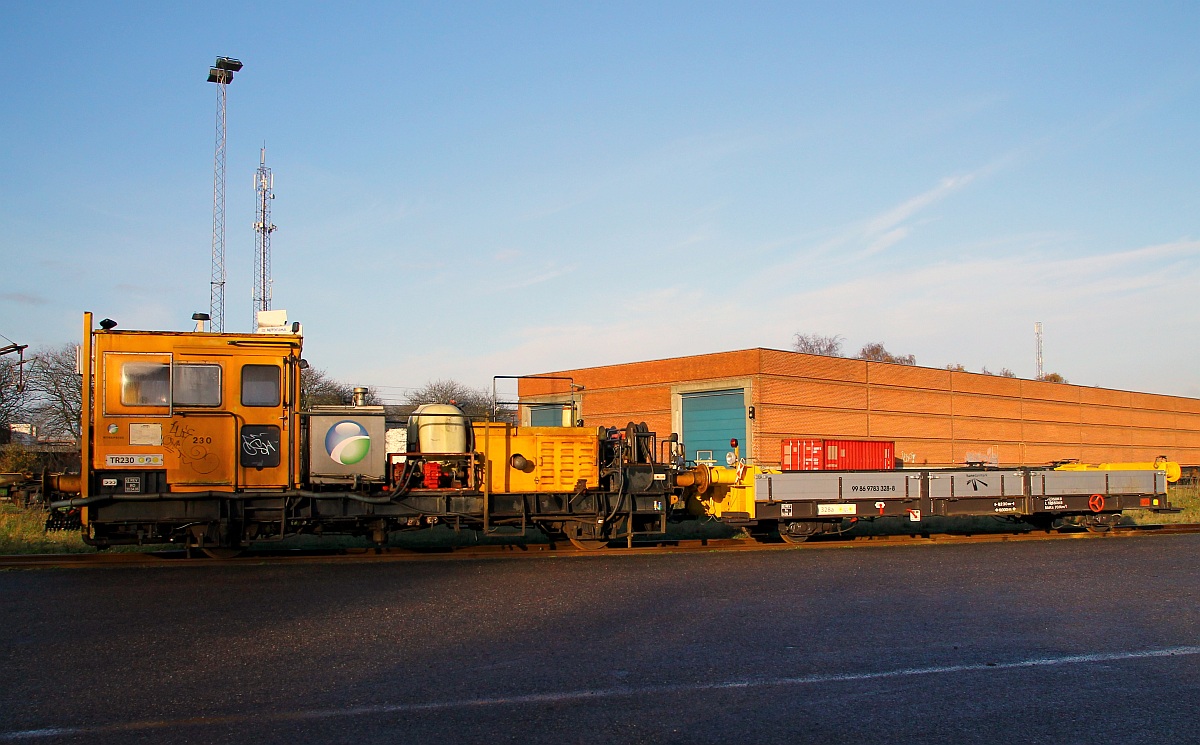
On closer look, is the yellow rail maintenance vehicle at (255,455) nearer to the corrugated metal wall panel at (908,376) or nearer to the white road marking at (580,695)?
the white road marking at (580,695)

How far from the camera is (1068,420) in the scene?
6384 centimetres

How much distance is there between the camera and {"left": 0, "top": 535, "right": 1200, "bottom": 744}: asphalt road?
237 inches

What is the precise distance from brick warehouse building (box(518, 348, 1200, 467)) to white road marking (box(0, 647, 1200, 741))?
30.7 meters

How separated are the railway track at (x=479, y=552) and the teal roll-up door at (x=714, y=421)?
27.7 metres

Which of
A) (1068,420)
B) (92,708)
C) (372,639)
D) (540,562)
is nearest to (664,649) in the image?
(372,639)

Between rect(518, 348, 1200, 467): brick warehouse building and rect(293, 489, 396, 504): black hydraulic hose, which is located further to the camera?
rect(518, 348, 1200, 467): brick warehouse building

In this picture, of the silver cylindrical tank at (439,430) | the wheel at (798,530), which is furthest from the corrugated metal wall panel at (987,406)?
the silver cylindrical tank at (439,430)

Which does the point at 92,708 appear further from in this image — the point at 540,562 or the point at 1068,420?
the point at 1068,420

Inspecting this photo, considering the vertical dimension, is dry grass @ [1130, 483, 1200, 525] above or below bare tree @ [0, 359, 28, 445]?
below

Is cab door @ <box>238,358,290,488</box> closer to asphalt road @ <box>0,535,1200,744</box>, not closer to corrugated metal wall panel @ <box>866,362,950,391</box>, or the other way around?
asphalt road @ <box>0,535,1200,744</box>

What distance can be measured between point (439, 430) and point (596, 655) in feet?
22.9

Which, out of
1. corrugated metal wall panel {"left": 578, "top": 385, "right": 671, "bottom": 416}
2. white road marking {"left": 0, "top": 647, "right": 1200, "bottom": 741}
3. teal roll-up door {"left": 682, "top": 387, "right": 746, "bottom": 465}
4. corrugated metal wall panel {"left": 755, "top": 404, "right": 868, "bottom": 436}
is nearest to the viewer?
white road marking {"left": 0, "top": 647, "right": 1200, "bottom": 741}

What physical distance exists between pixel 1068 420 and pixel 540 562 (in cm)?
6071

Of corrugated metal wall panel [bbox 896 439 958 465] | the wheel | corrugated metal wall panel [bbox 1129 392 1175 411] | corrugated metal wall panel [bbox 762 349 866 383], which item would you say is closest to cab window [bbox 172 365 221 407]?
the wheel
